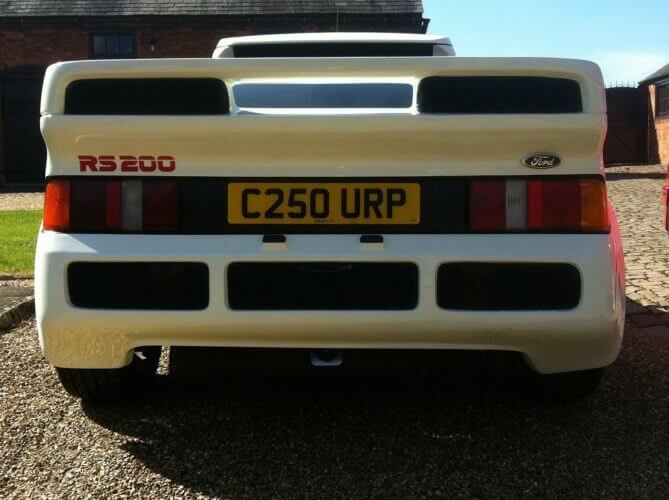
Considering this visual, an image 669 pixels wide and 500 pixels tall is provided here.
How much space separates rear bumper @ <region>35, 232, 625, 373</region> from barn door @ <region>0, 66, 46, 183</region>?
18.1m

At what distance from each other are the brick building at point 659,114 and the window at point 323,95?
840 inches

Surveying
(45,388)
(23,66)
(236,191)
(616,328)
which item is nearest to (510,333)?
(616,328)

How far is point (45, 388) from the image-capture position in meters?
3.15

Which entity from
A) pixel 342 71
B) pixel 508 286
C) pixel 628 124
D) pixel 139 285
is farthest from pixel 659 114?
pixel 139 285

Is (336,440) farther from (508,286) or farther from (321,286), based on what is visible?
(508,286)

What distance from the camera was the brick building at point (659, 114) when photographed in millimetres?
22453

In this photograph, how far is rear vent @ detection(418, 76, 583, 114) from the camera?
88.4 inches

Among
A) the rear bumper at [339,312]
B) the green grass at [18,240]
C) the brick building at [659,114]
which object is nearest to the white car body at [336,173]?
the rear bumper at [339,312]

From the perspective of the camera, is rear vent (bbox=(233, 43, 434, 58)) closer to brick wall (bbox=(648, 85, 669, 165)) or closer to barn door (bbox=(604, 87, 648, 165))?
brick wall (bbox=(648, 85, 669, 165))

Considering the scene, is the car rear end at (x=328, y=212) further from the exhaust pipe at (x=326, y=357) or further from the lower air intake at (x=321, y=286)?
the exhaust pipe at (x=326, y=357)

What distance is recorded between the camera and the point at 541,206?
2.27 metres

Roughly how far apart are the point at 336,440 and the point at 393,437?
0.20 m

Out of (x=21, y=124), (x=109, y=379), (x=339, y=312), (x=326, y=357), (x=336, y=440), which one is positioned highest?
(x=339, y=312)

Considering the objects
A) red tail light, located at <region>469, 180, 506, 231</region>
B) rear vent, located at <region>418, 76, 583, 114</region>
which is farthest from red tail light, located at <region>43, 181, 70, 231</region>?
red tail light, located at <region>469, 180, 506, 231</region>
